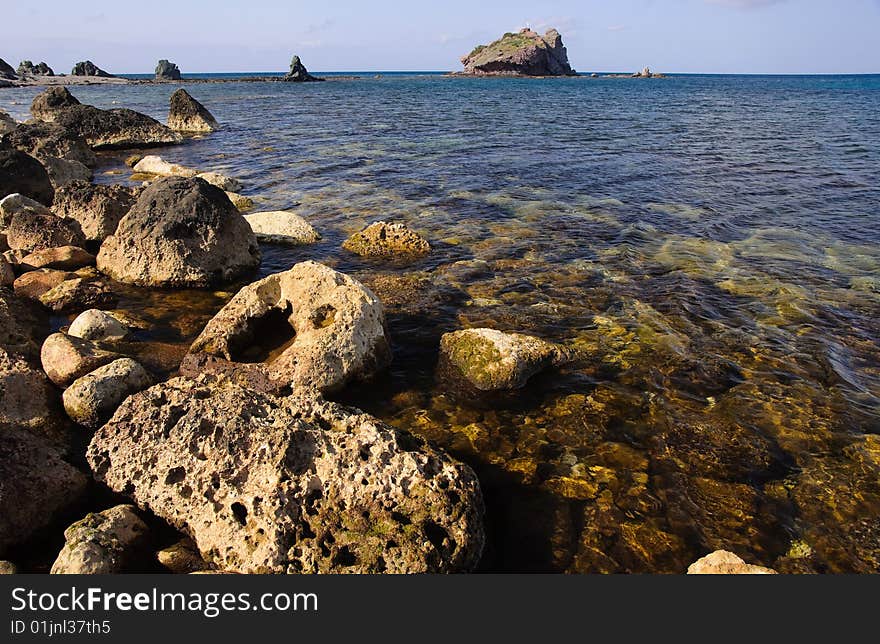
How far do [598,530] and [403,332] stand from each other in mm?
5011

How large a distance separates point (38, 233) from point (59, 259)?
1.32 metres

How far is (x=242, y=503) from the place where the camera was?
17.1 feet

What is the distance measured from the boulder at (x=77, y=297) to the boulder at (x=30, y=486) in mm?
5067

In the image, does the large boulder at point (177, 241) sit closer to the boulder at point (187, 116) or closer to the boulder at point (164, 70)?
the boulder at point (187, 116)

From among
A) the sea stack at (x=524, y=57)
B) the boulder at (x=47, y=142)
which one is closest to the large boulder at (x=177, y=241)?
the boulder at (x=47, y=142)

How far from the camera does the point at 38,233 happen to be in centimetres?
1214

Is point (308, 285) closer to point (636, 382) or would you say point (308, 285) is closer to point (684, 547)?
point (636, 382)

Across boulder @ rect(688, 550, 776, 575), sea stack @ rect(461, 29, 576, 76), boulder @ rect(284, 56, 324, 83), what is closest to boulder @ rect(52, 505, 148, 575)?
boulder @ rect(688, 550, 776, 575)

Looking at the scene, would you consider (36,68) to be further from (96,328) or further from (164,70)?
(96,328)

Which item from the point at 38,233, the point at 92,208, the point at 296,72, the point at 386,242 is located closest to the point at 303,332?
the point at 386,242

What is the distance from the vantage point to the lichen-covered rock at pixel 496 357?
26.0ft

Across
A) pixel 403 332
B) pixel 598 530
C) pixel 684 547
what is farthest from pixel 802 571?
pixel 403 332

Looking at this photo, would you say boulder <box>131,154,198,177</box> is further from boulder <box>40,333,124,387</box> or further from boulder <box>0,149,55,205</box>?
boulder <box>40,333,124,387</box>

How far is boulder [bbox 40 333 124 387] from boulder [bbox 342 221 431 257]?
681cm
